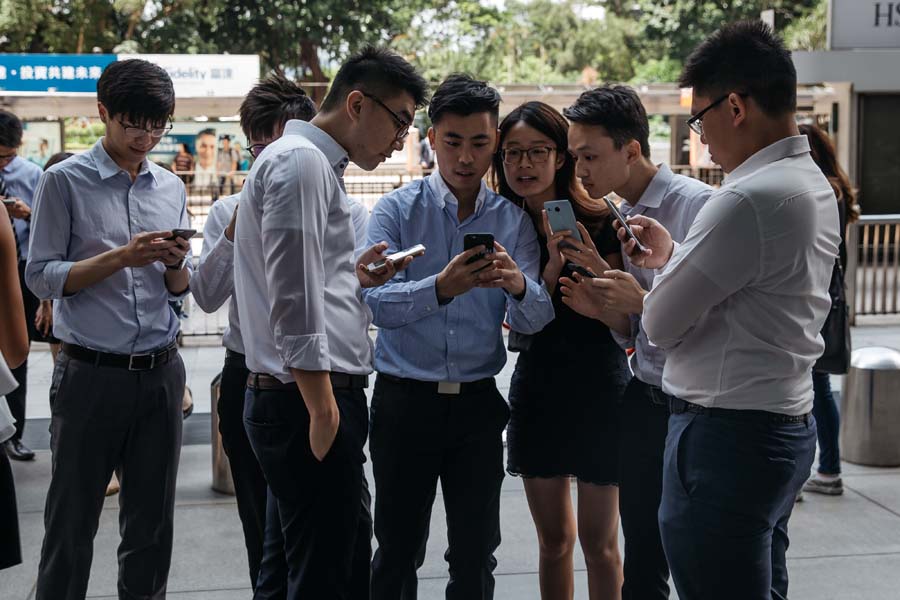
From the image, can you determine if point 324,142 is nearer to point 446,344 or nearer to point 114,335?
point 446,344

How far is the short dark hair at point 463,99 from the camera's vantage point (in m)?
A: 3.41

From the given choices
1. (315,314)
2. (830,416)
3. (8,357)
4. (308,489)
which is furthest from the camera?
(830,416)

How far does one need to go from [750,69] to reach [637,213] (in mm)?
915

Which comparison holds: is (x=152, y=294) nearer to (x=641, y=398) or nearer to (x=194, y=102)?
(x=641, y=398)

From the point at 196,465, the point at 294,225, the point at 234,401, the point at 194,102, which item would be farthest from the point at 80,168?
the point at 194,102

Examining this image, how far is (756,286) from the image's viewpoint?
8.34 feet

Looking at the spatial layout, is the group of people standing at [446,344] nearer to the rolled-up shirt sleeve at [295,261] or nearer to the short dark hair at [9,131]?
the rolled-up shirt sleeve at [295,261]

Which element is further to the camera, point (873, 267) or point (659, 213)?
point (873, 267)

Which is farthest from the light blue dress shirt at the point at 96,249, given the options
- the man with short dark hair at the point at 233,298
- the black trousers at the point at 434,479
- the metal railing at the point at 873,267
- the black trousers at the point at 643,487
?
the metal railing at the point at 873,267

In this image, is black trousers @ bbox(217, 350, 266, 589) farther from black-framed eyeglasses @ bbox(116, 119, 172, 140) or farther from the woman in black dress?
the woman in black dress

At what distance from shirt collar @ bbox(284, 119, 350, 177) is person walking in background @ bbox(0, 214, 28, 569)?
793mm

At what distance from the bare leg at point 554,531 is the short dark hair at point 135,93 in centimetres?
179

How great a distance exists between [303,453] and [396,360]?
78 centimetres

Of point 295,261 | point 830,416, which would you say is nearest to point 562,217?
point 295,261
